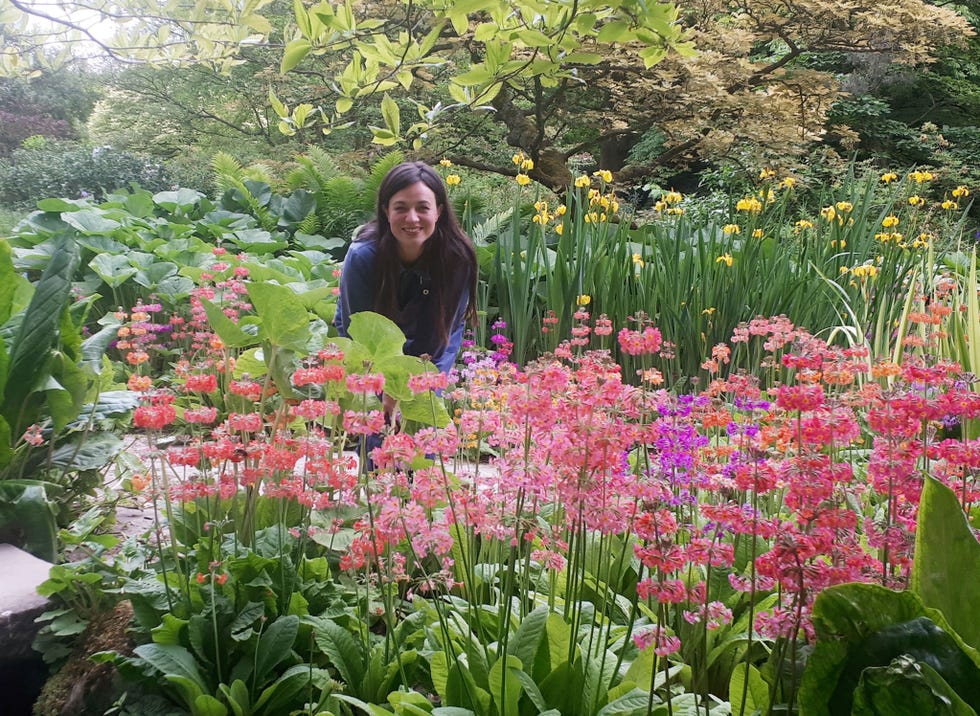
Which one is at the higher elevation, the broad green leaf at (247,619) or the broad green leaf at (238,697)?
the broad green leaf at (247,619)

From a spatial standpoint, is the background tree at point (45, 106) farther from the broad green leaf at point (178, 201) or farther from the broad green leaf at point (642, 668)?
the broad green leaf at point (642, 668)

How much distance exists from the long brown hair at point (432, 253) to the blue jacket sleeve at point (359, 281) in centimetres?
3

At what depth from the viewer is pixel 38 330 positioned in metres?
1.90

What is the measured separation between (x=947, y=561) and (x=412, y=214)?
87.8 inches

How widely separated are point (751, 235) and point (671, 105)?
5042 mm

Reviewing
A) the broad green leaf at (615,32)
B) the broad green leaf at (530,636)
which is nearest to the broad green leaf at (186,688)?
the broad green leaf at (530,636)

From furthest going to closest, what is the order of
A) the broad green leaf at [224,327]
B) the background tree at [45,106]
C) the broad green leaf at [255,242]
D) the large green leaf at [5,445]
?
the background tree at [45,106] → the broad green leaf at [255,242] → the large green leaf at [5,445] → the broad green leaf at [224,327]

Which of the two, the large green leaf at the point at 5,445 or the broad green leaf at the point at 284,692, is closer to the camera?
the broad green leaf at the point at 284,692

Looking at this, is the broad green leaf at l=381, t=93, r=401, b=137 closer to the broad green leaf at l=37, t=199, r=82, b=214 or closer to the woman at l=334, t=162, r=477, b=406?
the woman at l=334, t=162, r=477, b=406

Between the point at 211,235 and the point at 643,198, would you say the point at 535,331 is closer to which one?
→ the point at 211,235

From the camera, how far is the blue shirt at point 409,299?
117 inches

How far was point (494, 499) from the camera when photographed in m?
1.08

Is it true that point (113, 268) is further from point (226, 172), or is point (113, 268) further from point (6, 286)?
point (226, 172)

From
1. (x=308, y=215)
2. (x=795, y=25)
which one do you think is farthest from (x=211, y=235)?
(x=795, y=25)
